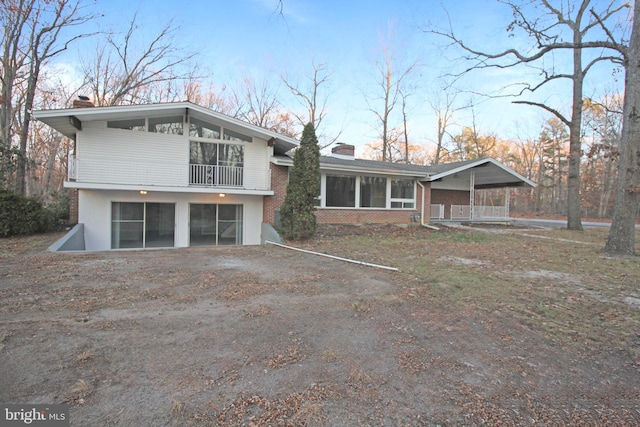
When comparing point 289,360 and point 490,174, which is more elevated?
point 490,174

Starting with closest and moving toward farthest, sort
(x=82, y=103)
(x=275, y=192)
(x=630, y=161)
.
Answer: (x=630, y=161), (x=82, y=103), (x=275, y=192)

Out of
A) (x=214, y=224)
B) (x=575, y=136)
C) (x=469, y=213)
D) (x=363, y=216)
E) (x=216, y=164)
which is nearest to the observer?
(x=216, y=164)

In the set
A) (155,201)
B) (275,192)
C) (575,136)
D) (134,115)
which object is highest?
(575,136)

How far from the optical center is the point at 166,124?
1155 centimetres

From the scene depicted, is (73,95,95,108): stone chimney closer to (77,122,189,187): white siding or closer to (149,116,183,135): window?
(77,122,189,187): white siding

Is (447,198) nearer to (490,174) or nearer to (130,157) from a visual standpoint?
(490,174)

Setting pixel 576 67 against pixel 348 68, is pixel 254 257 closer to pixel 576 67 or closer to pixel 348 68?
pixel 576 67

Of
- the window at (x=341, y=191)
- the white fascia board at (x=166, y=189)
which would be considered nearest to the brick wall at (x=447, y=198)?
the window at (x=341, y=191)

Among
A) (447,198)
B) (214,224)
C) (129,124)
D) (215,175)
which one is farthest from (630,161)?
(129,124)

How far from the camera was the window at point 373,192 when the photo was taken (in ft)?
48.9

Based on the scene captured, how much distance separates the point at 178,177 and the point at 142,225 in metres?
2.19

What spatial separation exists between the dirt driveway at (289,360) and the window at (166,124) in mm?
7777

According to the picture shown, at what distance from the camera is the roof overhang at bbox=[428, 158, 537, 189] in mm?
16356

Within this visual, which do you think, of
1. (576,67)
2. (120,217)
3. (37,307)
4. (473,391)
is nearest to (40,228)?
(120,217)
